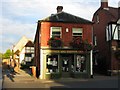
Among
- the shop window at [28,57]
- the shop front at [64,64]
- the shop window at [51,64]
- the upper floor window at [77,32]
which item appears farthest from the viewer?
the shop window at [28,57]

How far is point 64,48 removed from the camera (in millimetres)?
28875

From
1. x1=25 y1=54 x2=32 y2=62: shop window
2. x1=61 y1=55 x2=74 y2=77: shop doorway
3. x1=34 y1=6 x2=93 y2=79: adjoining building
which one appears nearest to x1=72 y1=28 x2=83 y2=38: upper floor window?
x1=34 y1=6 x2=93 y2=79: adjoining building

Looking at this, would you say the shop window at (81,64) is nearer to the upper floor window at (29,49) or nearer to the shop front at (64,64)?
the shop front at (64,64)

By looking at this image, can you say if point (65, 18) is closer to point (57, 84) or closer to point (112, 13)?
point (112, 13)

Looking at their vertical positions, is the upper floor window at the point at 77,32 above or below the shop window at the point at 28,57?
above

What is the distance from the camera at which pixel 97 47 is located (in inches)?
1539

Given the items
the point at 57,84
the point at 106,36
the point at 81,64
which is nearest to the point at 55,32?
the point at 81,64

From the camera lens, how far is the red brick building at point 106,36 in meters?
33.2

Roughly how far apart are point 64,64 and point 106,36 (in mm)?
9068

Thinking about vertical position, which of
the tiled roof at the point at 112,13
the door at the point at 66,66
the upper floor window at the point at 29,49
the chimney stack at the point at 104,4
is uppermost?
the chimney stack at the point at 104,4

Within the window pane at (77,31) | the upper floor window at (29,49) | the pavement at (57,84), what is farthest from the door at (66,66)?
the upper floor window at (29,49)

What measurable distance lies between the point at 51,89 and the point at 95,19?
80.1 ft

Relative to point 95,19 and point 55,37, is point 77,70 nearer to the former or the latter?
point 55,37

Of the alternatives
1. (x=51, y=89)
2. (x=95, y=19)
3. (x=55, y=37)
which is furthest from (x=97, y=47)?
(x=51, y=89)
